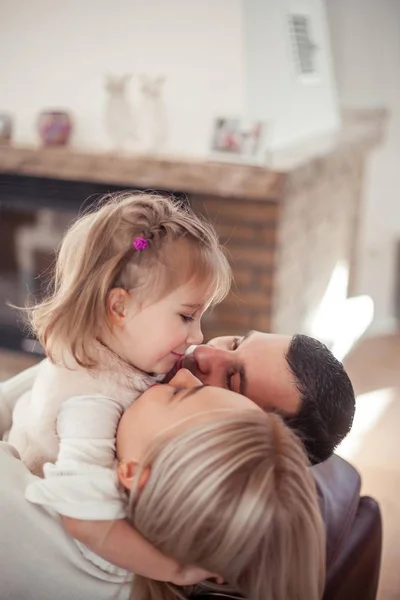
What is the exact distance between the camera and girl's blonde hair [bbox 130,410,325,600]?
0.72 metres

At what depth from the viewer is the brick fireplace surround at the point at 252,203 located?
262 centimetres

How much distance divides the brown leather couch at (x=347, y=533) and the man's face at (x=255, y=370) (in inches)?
8.7

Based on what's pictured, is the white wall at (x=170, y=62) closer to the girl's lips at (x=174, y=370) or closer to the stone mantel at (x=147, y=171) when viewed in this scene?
the stone mantel at (x=147, y=171)

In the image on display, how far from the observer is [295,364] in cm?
97

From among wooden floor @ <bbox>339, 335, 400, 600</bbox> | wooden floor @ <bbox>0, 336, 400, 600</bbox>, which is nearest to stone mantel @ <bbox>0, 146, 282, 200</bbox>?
wooden floor @ <bbox>0, 336, 400, 600</bbox>

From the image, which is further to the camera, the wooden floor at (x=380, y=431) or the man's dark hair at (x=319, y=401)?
the wooden floor at (x=380, y=431)

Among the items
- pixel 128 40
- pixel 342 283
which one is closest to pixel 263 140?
pixel 128 40

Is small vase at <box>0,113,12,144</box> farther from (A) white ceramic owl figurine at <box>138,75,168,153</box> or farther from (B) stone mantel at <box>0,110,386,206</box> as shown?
(A) white ceramic owl figurine at <box>138,75,168,153</box>

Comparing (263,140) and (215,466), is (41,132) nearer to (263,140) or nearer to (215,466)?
(263,140)

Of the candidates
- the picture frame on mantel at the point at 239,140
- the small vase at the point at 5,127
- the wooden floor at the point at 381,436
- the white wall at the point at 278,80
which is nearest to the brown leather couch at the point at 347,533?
the wooden floor at the point at 381,436

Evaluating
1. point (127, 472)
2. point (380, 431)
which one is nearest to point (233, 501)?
point (127, 472)

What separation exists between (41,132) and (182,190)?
700 millimetres

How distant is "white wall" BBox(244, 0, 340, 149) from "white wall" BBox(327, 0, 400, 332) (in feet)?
1.59

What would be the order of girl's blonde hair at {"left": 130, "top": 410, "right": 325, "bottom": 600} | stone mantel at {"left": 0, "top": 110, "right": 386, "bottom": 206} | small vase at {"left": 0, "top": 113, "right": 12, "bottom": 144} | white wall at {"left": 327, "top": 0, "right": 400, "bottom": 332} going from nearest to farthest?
girl's blonde hair at {"left": 130, "top": 410, "right": 325, "bottom": 600} → stone mantel at {"left": 0, "top": 110, "right": 386, "bottom": 206} → small vase at {"left": 0, "top": 113, "right": 12, "bottom": 144} → white wall at {"left": 327, "top": 0, "right": 400, "bottom": 332}
